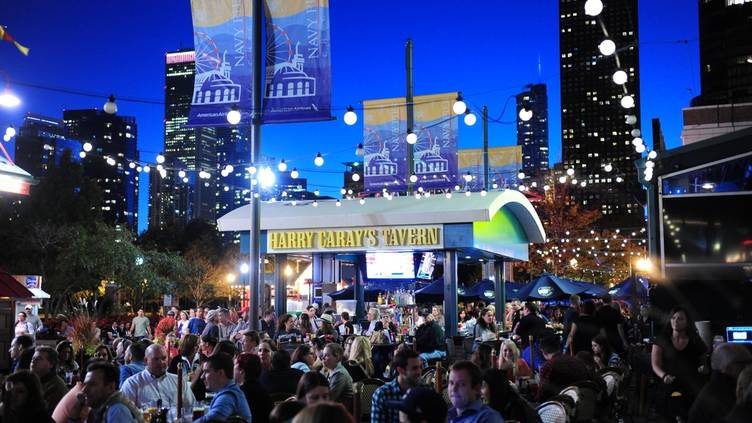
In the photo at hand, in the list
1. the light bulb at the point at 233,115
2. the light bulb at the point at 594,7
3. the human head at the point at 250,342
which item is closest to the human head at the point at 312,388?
the human head at the point at 250,342

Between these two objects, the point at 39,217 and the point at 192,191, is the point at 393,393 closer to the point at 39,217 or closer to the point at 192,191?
the point at 39,217

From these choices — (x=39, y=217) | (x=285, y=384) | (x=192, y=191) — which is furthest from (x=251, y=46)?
(x=192, y=191)

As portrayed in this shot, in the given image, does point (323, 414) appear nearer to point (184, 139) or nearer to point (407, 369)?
point (407, 369)

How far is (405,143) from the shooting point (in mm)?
20453

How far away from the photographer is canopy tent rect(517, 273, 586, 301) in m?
21.4

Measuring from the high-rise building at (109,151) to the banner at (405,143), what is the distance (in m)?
6.41

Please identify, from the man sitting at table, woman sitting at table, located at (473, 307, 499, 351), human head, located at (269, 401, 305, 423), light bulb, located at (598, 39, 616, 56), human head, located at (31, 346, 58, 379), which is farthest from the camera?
woman sitting at table, located at (473, 307, 499, 351)

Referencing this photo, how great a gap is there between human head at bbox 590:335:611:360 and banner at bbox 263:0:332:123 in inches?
214

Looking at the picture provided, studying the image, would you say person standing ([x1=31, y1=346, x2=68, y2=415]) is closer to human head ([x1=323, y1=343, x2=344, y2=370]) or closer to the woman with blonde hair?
human head ([x1=323, y1=343, x2=344, y2=370])

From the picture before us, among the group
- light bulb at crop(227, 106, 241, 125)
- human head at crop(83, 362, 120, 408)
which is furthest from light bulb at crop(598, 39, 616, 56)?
human head at crop(83, 362, 120, 408)

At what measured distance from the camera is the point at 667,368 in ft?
26.5

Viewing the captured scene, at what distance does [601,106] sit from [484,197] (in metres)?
184

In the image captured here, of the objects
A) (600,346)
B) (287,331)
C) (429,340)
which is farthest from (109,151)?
(600,346)

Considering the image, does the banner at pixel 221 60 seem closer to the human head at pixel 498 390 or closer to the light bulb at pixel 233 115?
the light bulb at pixel 233 115
